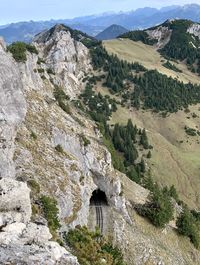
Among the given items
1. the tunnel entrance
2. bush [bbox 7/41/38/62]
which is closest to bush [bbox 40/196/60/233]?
the tunnel entrance

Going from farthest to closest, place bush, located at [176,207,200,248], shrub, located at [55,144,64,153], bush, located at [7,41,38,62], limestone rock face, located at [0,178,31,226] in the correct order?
bush, located at [176,207,200,248], bush, located at [7,41,38,62], shrub, located at [55,144,64,153], limestone rock face, located at [0,178,31,226]

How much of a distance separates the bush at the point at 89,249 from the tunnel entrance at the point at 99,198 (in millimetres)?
20786

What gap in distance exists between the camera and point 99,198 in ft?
293

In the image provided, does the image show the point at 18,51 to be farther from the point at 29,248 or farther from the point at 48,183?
the point at 29,248

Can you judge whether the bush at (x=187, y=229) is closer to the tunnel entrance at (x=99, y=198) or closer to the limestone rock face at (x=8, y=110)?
the tunnel entrance at (x=99, y=198)

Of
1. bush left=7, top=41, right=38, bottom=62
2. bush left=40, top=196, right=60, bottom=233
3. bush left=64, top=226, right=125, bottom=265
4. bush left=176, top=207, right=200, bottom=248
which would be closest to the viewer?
bush left=40, top=196, right=60, bottom=233

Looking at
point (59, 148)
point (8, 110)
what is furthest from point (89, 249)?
point (8, 110)

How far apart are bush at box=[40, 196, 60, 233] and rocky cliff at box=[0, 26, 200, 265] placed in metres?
0.98

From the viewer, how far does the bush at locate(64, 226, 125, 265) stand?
53.0 m

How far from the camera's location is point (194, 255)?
94750 mm

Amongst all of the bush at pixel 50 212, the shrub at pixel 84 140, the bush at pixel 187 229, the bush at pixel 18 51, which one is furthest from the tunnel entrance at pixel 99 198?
the bush at pixel 18 51

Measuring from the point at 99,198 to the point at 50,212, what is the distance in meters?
37.0

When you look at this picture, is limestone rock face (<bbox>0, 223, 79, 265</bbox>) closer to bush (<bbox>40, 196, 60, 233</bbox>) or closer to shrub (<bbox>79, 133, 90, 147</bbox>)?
bush (<bbox>40, 196, 60, 233</bbox>)

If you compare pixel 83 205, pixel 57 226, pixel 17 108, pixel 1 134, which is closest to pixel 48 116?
pixel 17 108
